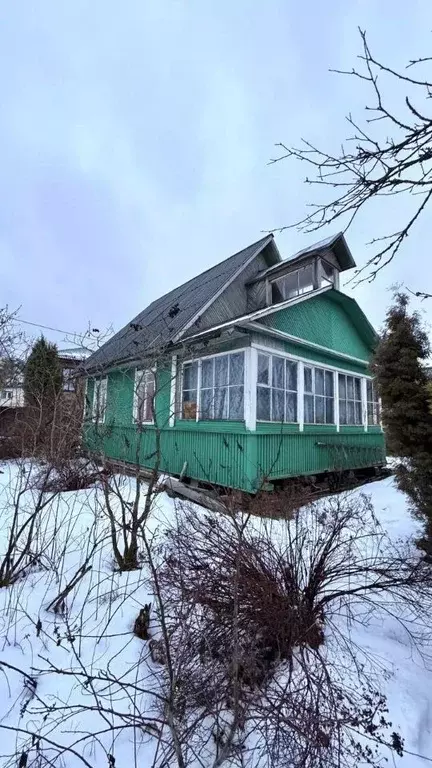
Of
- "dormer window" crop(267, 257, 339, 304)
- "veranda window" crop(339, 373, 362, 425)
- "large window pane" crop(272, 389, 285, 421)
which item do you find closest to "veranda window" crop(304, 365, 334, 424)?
"veranda window" crop(339, 373, 362, 425)

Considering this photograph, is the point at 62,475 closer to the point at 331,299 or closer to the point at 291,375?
the point at 291,375

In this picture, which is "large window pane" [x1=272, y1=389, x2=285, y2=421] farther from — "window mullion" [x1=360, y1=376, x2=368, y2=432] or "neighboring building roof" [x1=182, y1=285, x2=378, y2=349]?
"window mullion" [x1=360, y1=376, x2=368, y2=432]

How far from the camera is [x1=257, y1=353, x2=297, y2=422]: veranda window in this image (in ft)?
25.3

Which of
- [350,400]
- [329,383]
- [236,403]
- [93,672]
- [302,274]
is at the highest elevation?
[302,274]

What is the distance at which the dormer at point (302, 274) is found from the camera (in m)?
10.3

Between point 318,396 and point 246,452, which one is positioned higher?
point 318,396

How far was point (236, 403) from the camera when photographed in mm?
7590

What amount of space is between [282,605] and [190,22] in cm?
723

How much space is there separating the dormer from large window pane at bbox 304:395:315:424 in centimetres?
305

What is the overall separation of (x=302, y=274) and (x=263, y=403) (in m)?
5.31

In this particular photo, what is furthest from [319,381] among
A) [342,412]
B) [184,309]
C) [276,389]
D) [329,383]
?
[184,309]

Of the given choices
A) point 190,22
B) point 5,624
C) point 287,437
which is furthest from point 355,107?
point 287,437

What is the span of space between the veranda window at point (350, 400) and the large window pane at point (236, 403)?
445cm

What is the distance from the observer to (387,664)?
260cm
